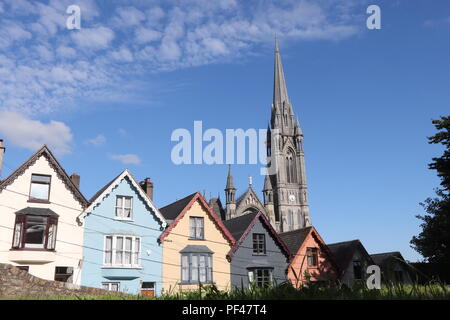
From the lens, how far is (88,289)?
15289 mm

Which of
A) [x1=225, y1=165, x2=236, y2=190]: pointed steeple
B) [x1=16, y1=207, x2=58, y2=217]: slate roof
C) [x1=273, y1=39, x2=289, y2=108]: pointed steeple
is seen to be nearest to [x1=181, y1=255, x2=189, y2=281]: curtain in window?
[x1=16, y1=207, x2=58, y2=217]: slate roof

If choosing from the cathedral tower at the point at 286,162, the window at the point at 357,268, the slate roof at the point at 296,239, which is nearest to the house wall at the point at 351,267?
the window at the point at 357,268

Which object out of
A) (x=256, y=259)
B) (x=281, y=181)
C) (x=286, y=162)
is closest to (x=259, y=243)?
(x=256, y=259)

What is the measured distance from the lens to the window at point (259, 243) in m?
36.1

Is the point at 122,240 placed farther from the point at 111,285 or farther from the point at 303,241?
the point at 303,241

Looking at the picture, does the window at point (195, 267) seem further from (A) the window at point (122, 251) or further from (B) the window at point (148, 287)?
(A) the window at point (122, 251)

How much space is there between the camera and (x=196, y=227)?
3481 cm

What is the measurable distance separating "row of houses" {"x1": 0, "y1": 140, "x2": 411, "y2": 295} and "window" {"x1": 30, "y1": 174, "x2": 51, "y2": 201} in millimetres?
68

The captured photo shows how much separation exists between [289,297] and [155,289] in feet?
90.9

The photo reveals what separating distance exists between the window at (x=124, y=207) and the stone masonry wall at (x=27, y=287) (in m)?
17.6

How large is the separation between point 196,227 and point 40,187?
12.8 meters
